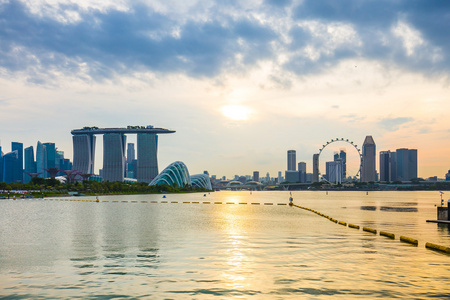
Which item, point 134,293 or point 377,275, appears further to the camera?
point 377,275

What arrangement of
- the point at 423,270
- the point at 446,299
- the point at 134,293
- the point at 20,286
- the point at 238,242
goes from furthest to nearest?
the point at 238,242
the point at 423,270
the point at 20,286
the point at 134,293
the point at 446,299

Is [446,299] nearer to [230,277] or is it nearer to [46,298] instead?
[230,277]

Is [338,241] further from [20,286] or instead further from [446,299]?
[20,286]

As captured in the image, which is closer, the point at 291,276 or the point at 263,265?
the point at 291,276

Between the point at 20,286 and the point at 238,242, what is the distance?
21003 millimetres

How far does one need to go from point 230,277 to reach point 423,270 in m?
11.2

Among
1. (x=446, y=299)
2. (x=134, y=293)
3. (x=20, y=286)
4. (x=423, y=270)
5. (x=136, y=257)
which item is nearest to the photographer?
(x=446, y=299)

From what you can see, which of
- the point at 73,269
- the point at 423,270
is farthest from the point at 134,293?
the point at 423,270

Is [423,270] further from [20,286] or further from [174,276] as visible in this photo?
[20,286]

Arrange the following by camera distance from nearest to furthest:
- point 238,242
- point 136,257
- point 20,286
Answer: point 20,286, point 136,257, point 238,242

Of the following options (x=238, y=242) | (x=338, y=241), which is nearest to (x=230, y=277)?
(x=238, y=242)

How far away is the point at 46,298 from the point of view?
64.4ft

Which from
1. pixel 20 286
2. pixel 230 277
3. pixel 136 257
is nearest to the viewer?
pixel 20 286

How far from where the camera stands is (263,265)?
27.5 m
